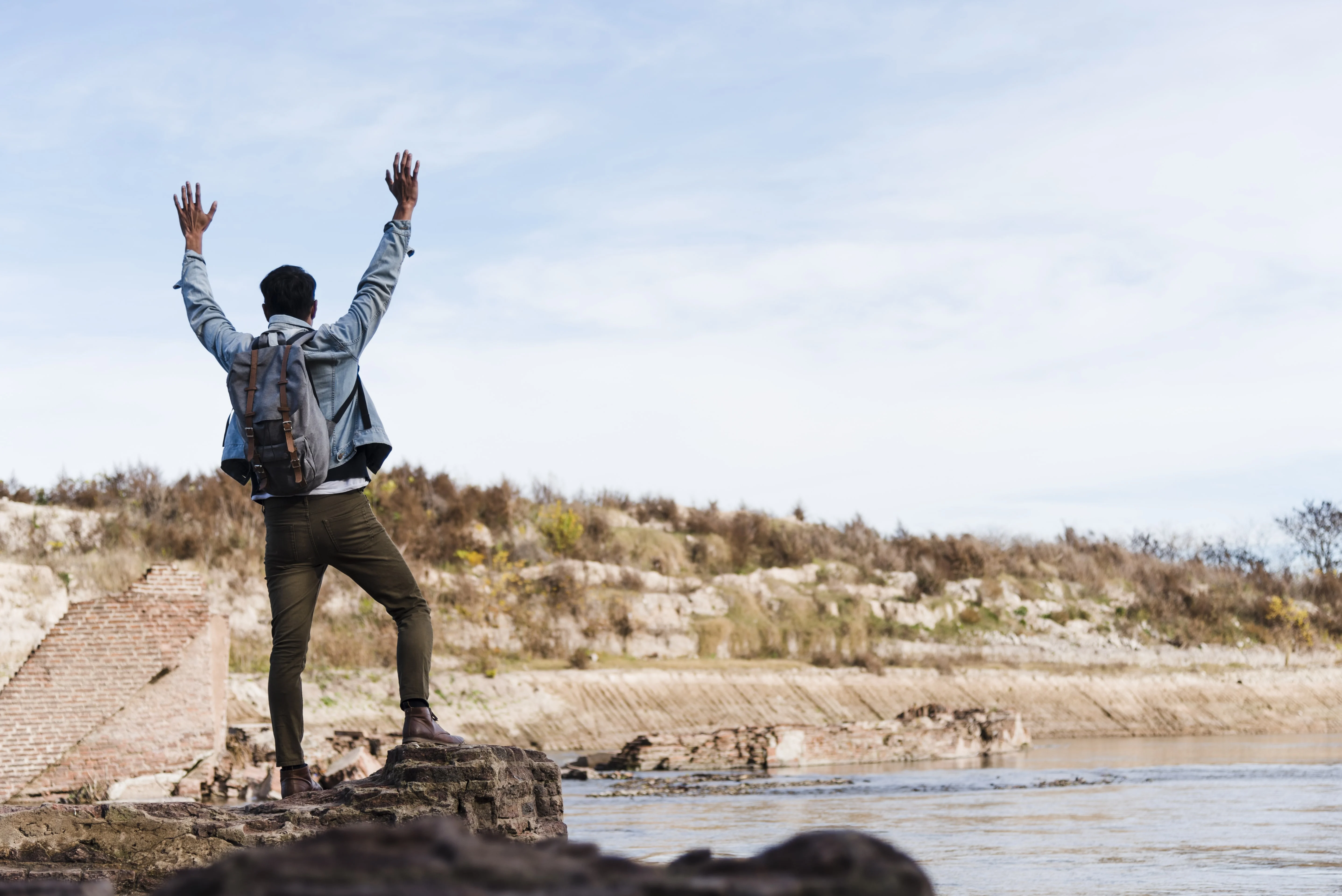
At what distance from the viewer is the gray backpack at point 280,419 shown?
464cm

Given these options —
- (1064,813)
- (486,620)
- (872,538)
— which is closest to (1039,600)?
(872,538)

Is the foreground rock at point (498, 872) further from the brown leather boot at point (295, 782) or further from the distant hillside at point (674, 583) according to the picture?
the distant hillside at point (674, 583)

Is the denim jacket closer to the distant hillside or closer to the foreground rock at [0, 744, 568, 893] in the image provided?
the foreground rock at [0, 744, 568, 893]

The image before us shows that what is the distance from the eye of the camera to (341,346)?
15.9 ft

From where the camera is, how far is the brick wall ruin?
11.7 m

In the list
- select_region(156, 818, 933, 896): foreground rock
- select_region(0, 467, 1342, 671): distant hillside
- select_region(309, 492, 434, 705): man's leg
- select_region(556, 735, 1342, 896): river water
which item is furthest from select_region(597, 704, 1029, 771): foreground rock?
select_region(156, 818, 933, 896): foreground rock

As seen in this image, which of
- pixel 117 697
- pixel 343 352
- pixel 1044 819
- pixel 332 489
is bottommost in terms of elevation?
pixel 1044 819

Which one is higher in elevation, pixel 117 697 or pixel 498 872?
pixel 498 872

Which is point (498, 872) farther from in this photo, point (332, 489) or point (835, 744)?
point (835, 744)

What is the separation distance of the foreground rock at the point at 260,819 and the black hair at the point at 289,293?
1846 mm

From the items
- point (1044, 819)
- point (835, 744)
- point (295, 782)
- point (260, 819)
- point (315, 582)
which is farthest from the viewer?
point (835, 744)

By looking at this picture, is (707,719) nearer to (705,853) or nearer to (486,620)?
(486,620)

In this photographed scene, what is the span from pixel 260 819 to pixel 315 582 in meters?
Result: 0.94

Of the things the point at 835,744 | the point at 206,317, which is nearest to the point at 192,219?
the point at 206,317
